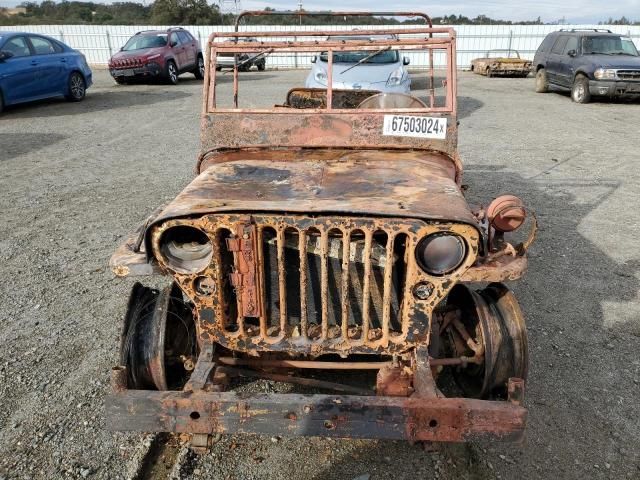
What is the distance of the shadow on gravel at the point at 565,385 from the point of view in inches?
108

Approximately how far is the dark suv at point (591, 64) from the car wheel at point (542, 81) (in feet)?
0.11

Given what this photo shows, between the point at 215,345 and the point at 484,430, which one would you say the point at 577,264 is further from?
the point at 215,345

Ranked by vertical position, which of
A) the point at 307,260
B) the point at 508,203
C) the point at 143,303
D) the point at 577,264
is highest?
the point at 508,203

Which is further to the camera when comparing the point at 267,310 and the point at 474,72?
the point at 474,72

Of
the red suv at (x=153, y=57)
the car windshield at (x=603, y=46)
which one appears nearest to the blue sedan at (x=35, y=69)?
the red suv at (x=153, y=57)

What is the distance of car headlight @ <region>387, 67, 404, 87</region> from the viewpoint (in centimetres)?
929

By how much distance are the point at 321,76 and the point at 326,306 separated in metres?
6.50

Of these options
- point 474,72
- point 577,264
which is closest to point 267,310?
point 577,264

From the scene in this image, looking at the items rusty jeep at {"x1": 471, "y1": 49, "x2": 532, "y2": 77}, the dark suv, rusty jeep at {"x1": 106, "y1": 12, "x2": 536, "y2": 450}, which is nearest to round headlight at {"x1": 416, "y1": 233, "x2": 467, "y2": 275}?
rusty jeep at {"x1": 106, "y1": 12, "x2": 536, "y2": 450}

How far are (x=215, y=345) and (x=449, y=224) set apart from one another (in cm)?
129

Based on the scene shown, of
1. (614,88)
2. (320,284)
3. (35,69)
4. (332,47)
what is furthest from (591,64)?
(320,284)

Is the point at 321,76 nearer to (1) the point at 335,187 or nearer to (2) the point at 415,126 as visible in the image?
(2) the point at 415,126

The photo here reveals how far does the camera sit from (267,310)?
8.82 feet

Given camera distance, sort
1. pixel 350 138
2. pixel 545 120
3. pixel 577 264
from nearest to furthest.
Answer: pixel 350 138 < pixel 577 264 < pixel 545 120
